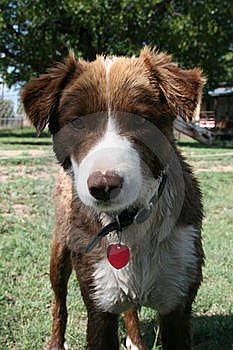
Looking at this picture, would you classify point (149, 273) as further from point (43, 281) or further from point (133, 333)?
point (43, 281)

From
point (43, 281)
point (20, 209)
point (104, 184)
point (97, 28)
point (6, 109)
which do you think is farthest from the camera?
point (6, 109)

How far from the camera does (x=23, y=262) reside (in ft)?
16.7

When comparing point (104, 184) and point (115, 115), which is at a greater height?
point (115, 115)

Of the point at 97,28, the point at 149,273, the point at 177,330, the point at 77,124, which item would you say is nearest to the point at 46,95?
the point at 77,124

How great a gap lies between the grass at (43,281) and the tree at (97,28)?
13.6 meters

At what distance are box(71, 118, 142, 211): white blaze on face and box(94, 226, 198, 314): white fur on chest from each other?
448mm

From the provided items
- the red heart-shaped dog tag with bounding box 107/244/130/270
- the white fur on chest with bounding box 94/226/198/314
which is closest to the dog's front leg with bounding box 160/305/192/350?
the white fur on chest with bounding box 94/226/198/314

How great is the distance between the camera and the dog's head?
2.25m

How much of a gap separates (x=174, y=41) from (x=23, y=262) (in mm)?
18472

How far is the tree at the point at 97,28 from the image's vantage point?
20422mm

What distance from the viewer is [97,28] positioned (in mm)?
20859

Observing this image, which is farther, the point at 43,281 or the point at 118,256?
the point at 43,281

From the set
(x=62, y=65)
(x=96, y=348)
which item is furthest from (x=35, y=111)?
(x=96, y=348)

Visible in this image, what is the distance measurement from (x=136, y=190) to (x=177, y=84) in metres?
0.66
